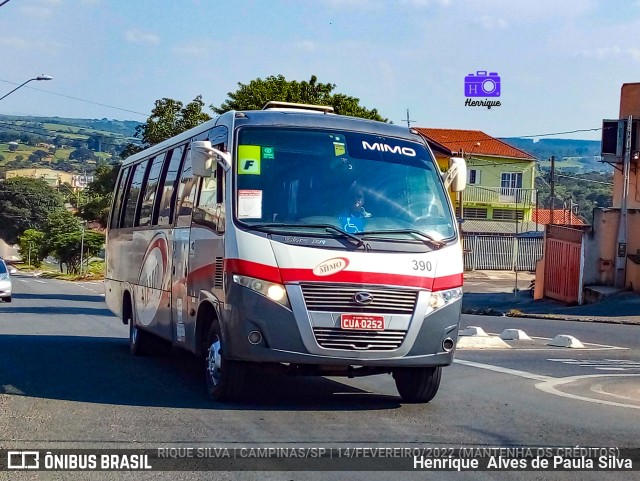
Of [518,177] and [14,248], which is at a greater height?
[518,177]

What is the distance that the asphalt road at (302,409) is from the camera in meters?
7.88

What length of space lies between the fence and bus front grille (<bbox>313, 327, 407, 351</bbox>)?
51436 mm

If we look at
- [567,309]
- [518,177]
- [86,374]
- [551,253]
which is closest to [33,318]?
[86,374]

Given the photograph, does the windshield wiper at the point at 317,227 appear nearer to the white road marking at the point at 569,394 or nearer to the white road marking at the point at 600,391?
the white road marking at the point at 569,394

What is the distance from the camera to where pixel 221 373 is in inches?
375

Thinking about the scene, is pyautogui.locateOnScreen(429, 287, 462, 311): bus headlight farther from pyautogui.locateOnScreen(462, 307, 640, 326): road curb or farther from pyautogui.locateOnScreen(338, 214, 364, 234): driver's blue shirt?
pyautogui.locateOnScreen(462, 307, 640, 326): road curb

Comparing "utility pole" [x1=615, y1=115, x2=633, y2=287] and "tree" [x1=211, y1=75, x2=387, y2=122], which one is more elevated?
"tree" [x1=211, y1=75, x2=387, y2=122]

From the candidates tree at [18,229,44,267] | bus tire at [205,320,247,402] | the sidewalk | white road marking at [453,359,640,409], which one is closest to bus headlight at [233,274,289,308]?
bus tire at [205,320,247,402]

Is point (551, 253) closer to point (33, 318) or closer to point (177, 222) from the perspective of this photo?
point (33, 318)

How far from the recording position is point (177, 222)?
11.7 meters

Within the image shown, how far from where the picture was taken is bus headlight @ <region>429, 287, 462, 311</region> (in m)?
9.42

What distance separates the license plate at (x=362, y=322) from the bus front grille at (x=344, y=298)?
55 mm

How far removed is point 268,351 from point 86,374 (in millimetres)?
3627

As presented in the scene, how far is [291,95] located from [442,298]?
73.1 ft
